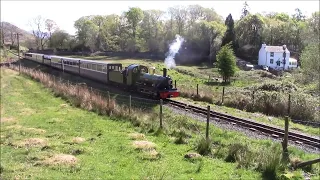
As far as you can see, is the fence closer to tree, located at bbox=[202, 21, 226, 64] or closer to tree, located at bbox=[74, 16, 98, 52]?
tree, located at bbox=[202, 21, 226, 64]

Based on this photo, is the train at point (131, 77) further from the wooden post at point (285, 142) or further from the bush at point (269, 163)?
the bush at point (269, 163)

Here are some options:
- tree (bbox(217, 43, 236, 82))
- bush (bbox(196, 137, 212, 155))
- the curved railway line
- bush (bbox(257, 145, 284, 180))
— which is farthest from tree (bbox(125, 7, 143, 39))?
bush (bbox(257, 145, 284, 180))

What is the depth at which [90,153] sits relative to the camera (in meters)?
12.4

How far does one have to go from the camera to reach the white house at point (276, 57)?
72.6 m

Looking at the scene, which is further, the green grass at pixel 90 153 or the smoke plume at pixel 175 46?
the smoke plume at pixel 175 46

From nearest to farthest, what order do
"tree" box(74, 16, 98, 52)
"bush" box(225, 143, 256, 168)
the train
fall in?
"bush" box(225, 143, 256, 168) < the train < "tree" box(74, 16, 98, 52)

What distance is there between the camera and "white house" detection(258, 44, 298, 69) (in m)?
72.6

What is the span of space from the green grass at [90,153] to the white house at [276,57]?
200ft

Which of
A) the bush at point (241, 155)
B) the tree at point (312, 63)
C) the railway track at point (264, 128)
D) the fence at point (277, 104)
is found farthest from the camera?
the tree at point (312, 63)

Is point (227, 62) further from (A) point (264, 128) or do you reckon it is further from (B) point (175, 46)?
(B) point (175, 46)

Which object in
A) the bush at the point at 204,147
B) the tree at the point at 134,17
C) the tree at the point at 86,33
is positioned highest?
the tree at the point at 134,17

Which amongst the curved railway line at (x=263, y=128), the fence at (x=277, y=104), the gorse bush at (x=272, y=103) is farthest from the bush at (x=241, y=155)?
the gorse bush at (x=272, y=103)

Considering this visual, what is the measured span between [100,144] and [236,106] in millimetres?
11973

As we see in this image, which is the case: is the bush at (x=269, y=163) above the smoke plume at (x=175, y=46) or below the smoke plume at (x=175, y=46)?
below
